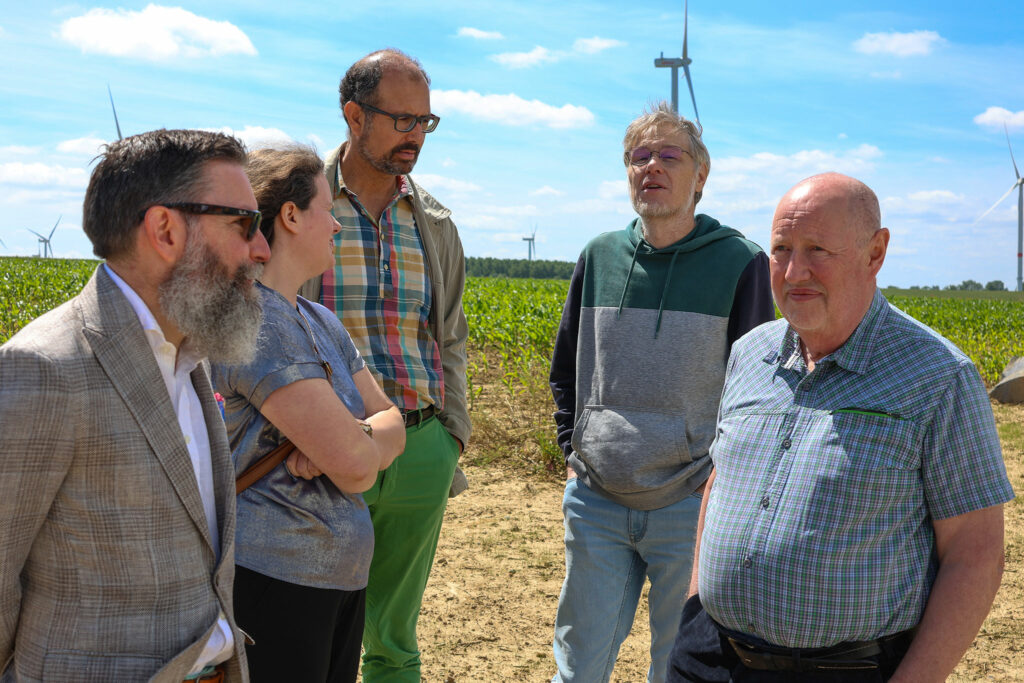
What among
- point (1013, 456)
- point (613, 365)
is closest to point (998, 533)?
point (613, 365)

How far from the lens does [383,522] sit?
3277mm

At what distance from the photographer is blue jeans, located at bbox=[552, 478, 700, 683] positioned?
9.96 feet

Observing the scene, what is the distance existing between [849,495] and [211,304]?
1508mm

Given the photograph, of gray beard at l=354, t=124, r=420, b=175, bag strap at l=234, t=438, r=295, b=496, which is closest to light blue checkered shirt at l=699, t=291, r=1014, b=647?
bag strap at l=234, t=438, r=295, b=496

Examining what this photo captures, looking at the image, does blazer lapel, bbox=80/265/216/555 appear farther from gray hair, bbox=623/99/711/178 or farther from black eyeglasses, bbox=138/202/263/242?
gray hair, bbox=623/99/711/178

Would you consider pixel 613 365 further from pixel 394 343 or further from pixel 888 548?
pixel 888 548

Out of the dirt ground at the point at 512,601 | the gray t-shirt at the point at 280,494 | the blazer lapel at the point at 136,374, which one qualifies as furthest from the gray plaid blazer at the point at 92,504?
the dirt ground at the point at 512,601

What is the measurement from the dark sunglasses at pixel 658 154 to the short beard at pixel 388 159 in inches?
34.5

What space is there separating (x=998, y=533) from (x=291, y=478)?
5.56 feet

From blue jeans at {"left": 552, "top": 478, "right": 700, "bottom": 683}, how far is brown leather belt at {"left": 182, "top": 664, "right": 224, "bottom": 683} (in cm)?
158

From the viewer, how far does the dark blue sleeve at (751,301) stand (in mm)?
3082

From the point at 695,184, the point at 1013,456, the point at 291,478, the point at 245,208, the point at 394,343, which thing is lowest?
the point at 1013,456

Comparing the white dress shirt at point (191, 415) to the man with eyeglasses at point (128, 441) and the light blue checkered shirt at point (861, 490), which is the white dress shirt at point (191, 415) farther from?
the light blue checkered shirt at point (861, 490)

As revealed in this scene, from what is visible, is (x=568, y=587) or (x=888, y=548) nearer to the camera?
(x=888, y=548)
